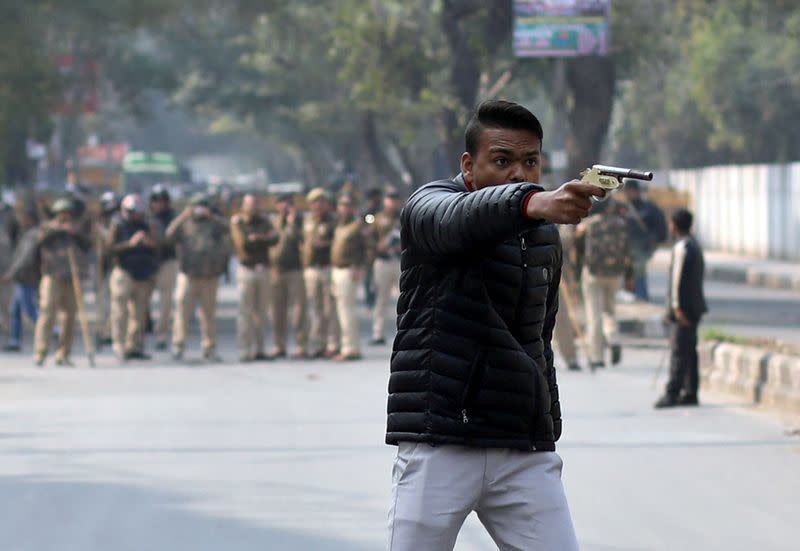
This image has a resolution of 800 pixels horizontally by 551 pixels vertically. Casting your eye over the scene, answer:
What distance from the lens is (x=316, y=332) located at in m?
19.3

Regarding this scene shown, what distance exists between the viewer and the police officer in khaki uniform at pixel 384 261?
2064 centimetres

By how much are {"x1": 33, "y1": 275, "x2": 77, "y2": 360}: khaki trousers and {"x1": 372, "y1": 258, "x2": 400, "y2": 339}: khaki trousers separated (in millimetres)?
3693

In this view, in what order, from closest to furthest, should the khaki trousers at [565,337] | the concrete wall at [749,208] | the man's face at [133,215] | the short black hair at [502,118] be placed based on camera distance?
the short black hair at [502,118] < the khaki trousers at [565,337] < the man's face at [133,215] < the concrete wall at [749,208]

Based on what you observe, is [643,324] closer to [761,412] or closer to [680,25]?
[761,412]

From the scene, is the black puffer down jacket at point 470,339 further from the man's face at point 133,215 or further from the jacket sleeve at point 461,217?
the man's face at point 133,215

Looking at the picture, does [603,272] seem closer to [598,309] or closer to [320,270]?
[598,309]

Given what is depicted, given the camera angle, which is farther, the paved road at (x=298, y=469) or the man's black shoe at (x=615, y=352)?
the man's black shoe at (x=615, y=352)

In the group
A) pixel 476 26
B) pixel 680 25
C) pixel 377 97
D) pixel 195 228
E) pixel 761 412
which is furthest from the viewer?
pixel 680 25

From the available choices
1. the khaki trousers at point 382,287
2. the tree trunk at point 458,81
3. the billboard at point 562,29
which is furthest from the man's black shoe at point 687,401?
the tree trunk at point 458,81

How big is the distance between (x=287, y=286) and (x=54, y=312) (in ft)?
8.07

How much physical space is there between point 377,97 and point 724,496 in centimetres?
2545

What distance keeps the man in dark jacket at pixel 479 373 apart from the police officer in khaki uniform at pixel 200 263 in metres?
14.0

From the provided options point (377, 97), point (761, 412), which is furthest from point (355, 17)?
point (761, 412)

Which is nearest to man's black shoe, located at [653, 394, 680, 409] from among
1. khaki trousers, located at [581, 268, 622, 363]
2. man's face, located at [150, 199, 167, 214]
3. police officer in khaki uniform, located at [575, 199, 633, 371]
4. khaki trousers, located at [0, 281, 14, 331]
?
police officer in khaki uniform, located at [575, 199, 633, 371]
